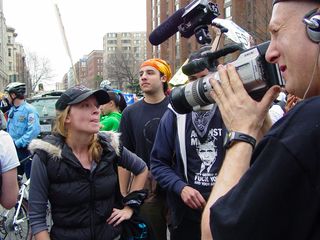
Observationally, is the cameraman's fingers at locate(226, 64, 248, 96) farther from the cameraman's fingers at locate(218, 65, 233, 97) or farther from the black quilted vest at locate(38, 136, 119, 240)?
the black quilted vest at locate(38, 136, 119, 240)

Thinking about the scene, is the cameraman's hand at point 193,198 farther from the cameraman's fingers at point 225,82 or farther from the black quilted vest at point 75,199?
the cameraman's fingers at point 225,82

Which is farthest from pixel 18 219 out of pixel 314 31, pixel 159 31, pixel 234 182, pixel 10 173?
pixel 314 31

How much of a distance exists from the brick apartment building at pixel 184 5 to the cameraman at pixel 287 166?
31.4 feet

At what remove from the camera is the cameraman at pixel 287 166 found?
0.92 meters

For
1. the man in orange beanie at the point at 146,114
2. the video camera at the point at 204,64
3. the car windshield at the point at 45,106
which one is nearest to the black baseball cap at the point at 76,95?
the video camera at the point at 204,64

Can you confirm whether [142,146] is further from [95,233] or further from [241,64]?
[241,64]

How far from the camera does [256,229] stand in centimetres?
96

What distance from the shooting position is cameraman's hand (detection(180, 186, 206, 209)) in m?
2.68

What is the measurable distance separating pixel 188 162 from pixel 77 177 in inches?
30.7

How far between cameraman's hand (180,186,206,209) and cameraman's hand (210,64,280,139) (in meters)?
1.46

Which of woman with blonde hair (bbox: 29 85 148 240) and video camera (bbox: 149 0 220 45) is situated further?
woman with blonde hair (bbox: 29 85 148 240)

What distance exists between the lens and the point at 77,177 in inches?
103

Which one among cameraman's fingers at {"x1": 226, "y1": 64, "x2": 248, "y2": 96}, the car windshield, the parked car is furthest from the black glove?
the car windshield

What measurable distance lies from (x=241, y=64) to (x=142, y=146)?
8.92ft
